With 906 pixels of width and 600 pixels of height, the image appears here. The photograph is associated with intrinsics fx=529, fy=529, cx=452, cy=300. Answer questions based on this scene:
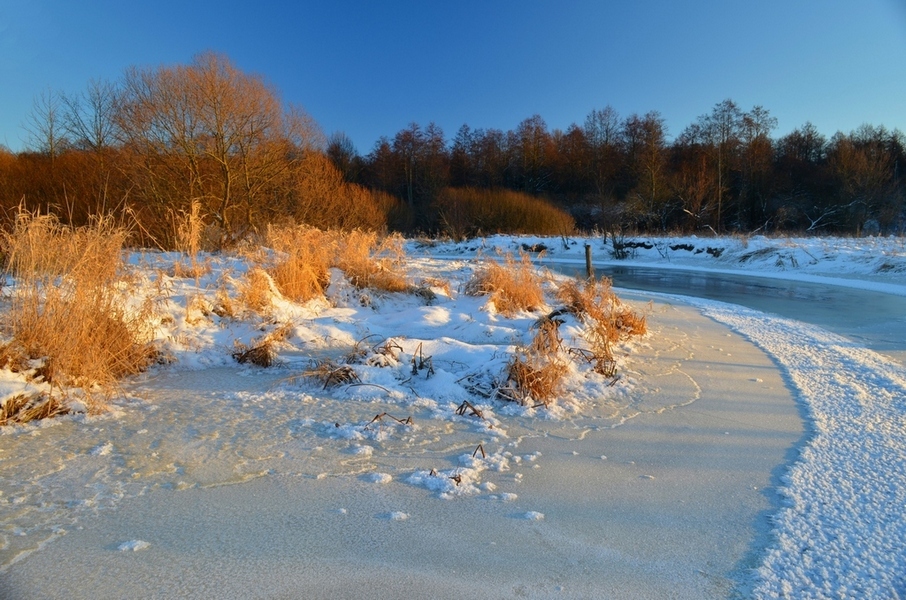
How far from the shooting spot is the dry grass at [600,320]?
496 cm

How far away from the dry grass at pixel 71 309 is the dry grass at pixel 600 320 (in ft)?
13.2

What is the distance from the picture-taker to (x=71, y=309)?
3.96 metres

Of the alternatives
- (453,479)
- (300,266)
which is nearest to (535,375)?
(453,479)

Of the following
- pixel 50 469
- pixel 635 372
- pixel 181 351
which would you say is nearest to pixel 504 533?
pixel 50 469

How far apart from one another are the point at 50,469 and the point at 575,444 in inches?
119

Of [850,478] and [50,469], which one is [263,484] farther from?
[850,478]

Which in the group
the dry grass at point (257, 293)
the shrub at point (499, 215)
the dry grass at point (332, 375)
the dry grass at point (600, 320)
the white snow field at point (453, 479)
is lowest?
the white snow field at point (453, 479)

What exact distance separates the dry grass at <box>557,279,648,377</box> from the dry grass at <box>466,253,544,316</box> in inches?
18.7

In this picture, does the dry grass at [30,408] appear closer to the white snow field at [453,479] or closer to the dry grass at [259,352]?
the white snow field at [453,479]

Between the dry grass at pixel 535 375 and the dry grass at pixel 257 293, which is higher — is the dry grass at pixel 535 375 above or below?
below

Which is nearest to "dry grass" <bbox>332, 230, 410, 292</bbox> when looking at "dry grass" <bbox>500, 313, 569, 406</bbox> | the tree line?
"dry grass" <bbox>500, 313, 569, 406</bbox>

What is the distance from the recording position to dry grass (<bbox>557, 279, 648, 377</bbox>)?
195 inches

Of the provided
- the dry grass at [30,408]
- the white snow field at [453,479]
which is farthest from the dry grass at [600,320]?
the dry grass at [30,408]

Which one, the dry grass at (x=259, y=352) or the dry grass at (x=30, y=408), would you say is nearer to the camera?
the dry grass at (x=30, y=408)
